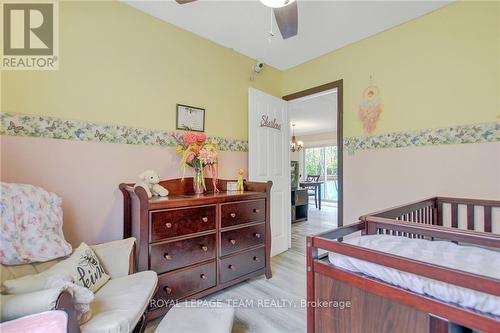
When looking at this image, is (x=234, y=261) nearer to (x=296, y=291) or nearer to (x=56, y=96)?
(x=296, y=291)

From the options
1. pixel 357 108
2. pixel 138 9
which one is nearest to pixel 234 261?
pixel 357 108

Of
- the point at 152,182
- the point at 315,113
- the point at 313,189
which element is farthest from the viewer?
the point at 313,189

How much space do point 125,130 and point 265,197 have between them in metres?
1.41

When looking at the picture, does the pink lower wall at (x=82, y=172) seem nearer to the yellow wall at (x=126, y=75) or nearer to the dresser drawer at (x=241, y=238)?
the yellow wall at (x=126, y=75)

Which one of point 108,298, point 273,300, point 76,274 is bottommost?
point 273,300

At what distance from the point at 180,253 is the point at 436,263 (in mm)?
1536

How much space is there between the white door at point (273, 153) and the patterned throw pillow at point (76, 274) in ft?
5.65

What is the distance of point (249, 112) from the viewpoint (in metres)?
2.76

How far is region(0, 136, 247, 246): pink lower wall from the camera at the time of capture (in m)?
1.55

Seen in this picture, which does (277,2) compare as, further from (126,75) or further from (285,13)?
(126,75)

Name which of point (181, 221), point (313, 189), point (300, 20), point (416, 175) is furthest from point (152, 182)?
point (313, 189)

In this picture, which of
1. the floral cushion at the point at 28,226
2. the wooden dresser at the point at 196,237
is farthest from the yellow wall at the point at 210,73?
the wooden dresser at the point at 196,237

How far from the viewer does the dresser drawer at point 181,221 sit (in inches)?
64.5

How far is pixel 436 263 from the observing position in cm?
94
